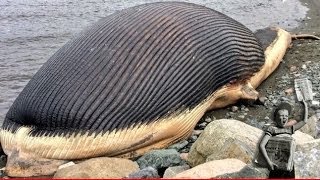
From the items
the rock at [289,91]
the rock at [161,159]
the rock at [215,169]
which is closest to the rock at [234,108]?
the rock at [289,91]

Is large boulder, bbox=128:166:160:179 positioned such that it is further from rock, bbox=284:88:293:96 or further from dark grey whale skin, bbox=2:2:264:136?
rock, bbox=284:88:293:96

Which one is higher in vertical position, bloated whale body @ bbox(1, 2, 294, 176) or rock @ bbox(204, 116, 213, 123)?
bloated whale body @ bbox(1, 2, 294, 176)

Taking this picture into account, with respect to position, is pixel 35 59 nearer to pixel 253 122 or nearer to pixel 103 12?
pixel 103 12

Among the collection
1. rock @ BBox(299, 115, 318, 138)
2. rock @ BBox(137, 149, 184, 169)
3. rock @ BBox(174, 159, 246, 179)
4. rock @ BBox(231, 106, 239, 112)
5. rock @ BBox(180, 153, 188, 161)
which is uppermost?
rock @ BBox(174, 159, 246, 179)

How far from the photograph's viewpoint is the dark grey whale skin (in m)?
6.95

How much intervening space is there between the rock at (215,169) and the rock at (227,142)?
0.34 meters

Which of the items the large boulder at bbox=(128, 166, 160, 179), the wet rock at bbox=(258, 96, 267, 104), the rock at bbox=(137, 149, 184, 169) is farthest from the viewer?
the wet rock at bbox=(258, 96, 267, 104)

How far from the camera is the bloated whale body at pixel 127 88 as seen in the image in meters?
6.88

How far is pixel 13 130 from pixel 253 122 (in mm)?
A: 3084

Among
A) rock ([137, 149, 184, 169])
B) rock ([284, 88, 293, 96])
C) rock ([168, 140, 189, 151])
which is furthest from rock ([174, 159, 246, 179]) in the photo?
rock ([284, 88, 293, 96])

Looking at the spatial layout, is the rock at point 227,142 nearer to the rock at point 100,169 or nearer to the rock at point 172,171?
the rock at point 172,171

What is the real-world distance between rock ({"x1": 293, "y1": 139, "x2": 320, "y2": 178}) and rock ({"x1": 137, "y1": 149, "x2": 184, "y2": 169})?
5.84 feet

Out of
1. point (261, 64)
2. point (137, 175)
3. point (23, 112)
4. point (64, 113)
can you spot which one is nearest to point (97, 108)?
point (64, 113)

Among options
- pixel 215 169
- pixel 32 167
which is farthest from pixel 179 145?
pixel 215 169
